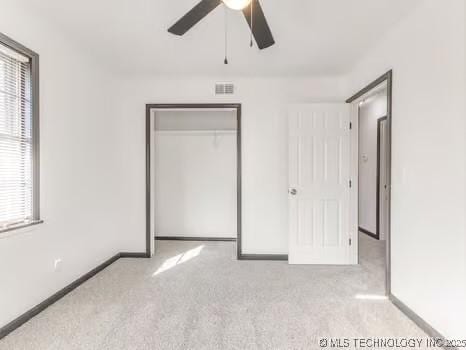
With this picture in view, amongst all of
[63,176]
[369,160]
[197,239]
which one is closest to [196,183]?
[197,239]

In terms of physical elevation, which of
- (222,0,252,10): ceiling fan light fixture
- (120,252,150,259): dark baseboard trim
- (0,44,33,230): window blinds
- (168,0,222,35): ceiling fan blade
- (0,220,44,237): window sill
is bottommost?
(120,252,150,259): dark baseboard trim

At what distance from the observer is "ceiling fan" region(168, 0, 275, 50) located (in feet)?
4.92

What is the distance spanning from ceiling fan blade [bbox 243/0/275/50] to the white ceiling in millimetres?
284

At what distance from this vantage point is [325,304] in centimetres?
235

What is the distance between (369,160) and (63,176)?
4.78 meters

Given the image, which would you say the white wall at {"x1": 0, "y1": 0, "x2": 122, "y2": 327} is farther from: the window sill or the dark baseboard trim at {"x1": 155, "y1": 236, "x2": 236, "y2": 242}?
the dark baseboard trim at {"x1": 155, "y1": 236, "x2": 236, "y2": 242}

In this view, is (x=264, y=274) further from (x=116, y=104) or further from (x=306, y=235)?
(x=116, y=104)

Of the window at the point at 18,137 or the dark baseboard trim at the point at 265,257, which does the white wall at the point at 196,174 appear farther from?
the window at the point at 18,137

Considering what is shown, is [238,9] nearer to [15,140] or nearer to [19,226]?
[15,140]

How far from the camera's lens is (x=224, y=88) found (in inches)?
138

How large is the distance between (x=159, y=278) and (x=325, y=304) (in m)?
1.72

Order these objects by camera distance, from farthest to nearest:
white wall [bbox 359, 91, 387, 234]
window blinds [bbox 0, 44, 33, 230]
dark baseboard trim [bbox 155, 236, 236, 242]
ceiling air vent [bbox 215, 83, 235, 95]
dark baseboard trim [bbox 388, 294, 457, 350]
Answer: white wall [bbox 359, 91, 387, 234], dark baseboard trim [bbox 155, 236, 236, 242], ceiling air vent [bbox 215, 83, 235, 95], window blinds [bbox 0, 44, 33, 230], dark baseboard trim [bbox 388, 294, 457, 350]

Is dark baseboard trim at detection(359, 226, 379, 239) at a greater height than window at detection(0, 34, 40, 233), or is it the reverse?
window at detection(0, 34, 40, 233)

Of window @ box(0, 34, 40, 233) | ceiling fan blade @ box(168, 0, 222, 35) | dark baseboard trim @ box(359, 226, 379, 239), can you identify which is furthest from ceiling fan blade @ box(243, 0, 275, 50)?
dark baseboard trim @ box(359, 226, 379, 239)
